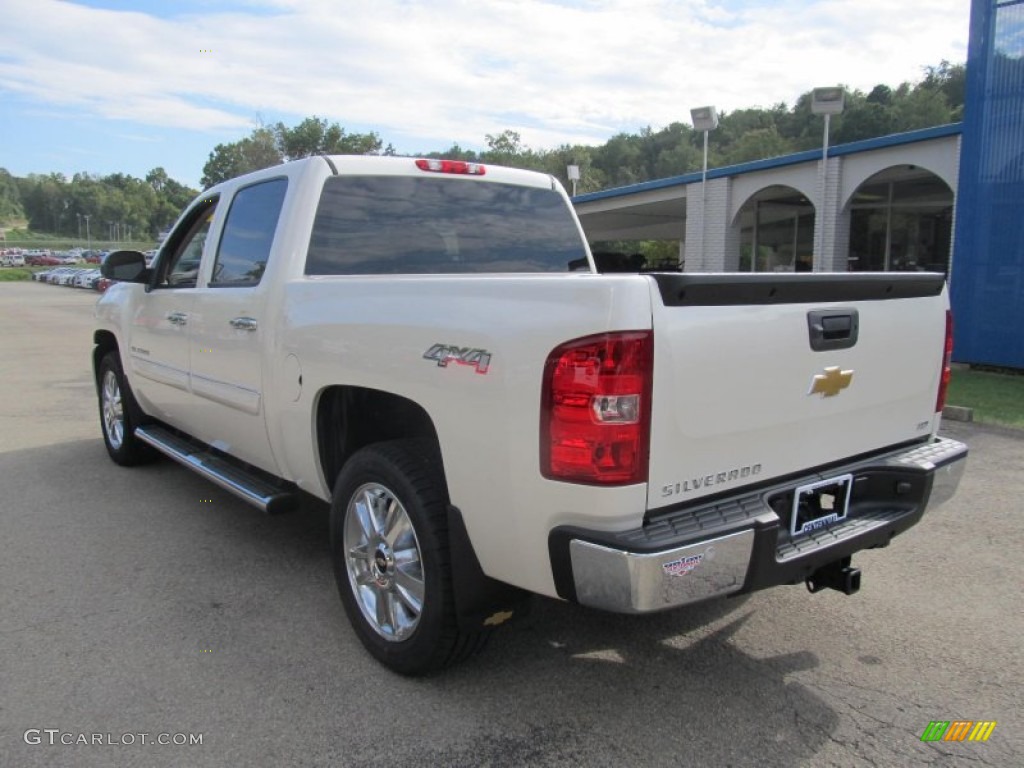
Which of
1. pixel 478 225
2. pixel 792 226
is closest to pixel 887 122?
pixel 792 226

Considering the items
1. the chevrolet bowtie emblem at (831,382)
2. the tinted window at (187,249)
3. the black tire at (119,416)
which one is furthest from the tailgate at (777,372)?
the black tire at (119,416)

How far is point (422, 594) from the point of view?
2891 millimetres

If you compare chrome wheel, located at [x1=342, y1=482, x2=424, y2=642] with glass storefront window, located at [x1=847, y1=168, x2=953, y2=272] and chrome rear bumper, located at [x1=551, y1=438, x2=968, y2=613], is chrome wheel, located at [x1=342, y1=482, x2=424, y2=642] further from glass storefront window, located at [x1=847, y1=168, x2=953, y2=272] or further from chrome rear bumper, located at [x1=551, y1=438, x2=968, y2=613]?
glass storefront window, located at [x1=847, y1=168, x2=953, y2=272]

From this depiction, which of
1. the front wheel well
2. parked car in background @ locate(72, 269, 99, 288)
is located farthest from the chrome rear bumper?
parked car in background @ locate(72, 269, 99, 288)

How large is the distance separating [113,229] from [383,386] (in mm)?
175421

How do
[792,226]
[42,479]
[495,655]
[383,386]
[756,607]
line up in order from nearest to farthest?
[383,386]
[495,655]
[756,607]
[42,479]
[792,226]

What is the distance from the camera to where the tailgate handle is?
105 inches

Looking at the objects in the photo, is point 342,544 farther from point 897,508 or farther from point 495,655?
point 897,508

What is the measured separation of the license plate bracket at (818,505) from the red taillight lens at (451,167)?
2.54 metres

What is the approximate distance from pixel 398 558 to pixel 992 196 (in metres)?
11.0

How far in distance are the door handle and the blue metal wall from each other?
1062 centimetres

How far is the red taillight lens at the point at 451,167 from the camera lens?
4168mm

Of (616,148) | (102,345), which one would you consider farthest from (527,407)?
(616,148)

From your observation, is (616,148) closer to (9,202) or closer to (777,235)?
(777,235)
